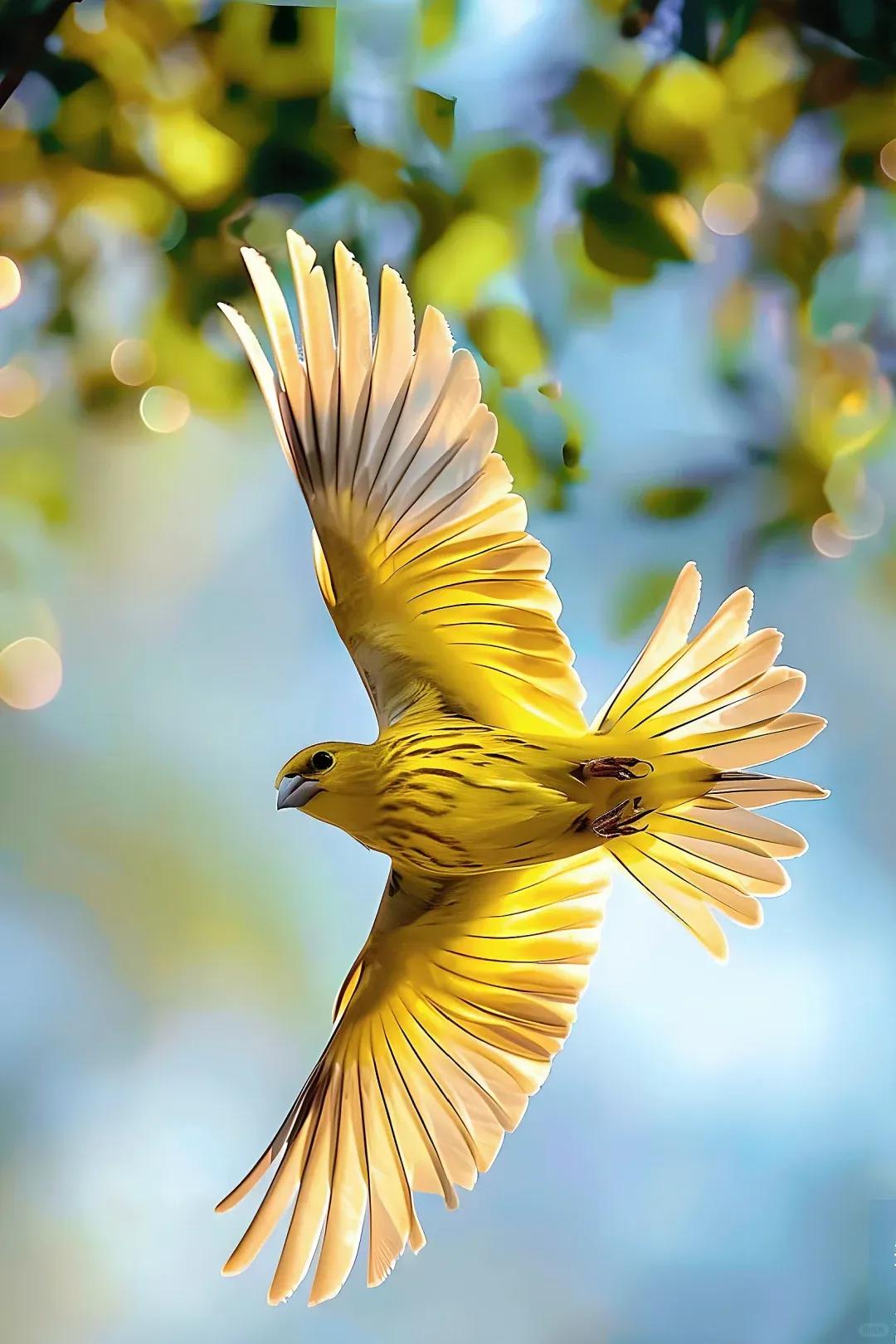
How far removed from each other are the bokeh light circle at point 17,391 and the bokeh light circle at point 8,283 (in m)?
0.05

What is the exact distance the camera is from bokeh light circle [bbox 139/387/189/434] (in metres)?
0.94

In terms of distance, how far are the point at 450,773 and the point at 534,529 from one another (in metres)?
0.35

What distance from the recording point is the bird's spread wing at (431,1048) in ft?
2.20

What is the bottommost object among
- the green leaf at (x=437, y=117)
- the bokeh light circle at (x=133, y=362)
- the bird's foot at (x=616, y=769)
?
the bird's foot at (x=616, y=769)

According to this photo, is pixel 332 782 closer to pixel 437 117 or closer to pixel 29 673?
pixel 29 673

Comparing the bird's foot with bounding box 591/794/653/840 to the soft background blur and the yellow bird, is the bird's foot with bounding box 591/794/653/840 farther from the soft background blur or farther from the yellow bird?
the soft background blur

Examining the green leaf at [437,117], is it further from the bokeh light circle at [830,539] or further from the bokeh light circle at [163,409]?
the bokeh light circle at [830,539]

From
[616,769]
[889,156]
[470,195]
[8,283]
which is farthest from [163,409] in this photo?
[889,156]

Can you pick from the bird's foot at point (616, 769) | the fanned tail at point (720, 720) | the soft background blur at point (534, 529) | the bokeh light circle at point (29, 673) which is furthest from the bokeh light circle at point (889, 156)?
the bokeh light circle at point (29, 673)

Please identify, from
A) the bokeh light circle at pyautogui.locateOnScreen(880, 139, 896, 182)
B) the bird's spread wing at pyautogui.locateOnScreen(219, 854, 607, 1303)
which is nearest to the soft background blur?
the bokeh light circle at pyautogui.locateOnScreen(880, 139, 896, 182)

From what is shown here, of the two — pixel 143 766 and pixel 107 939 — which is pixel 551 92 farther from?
pixel 107 939

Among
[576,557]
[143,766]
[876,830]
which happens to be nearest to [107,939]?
[143,766]

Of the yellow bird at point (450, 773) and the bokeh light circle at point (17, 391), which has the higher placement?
the bokeh light circle at point (17, 391)

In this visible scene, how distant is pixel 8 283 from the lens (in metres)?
0.94
